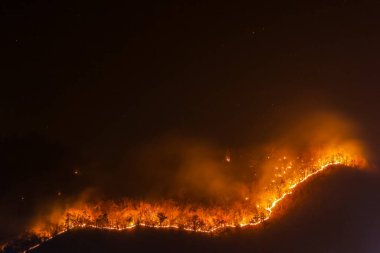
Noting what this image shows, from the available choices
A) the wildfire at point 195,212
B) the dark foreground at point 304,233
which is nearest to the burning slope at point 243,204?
the wildfire at point 195,212

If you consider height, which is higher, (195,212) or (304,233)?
(195,212)

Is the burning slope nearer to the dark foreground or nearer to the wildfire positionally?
the wildfire

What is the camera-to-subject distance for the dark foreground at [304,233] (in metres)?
5.33

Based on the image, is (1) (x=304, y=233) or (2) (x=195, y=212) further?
(2) (x=195, y=212)

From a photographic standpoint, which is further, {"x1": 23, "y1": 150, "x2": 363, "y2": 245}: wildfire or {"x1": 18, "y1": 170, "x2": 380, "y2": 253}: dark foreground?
{"x1": 23, "y1": 150, "x2": 363, "y2": 245}: wildfire

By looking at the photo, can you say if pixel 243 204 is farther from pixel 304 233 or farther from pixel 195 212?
pixel 304 233

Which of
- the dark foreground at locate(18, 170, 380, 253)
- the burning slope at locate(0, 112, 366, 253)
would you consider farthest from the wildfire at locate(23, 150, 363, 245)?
the dark foreground at locate(18, 170, 380, 253)

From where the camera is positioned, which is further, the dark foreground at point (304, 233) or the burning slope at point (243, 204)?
the burning slope at point (243, 204)

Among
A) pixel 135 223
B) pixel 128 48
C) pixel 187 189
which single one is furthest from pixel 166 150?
pixel 128 48

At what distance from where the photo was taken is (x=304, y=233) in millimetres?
5375

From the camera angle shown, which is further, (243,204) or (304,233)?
(243,204)

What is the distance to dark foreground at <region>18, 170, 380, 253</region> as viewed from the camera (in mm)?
5328

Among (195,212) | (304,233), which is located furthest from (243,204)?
(304,233)

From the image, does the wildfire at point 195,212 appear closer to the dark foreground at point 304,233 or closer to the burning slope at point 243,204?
the burning slope at point 243,204
